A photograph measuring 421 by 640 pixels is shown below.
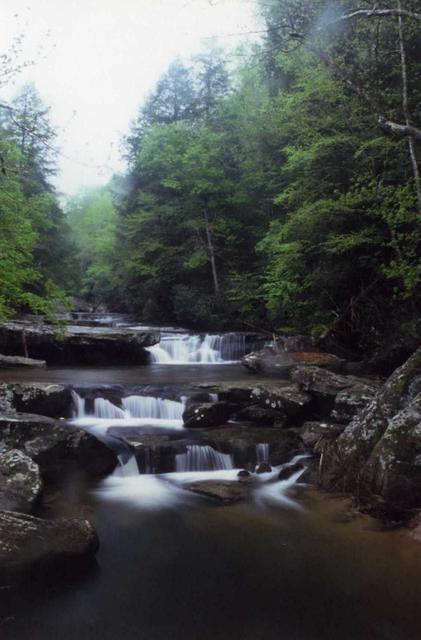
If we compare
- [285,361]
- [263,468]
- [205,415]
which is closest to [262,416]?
[205,415]

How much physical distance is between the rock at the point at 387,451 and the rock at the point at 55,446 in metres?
3.46

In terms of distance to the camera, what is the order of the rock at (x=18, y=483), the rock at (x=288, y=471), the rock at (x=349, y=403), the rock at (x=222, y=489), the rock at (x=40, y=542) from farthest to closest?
the rock at (x=349, y=403) → the rock at (x=288, y=471) → the rock at (x=222, y=489) → the rock at (x=18, y=483) → the rock at (x=40, y=542)

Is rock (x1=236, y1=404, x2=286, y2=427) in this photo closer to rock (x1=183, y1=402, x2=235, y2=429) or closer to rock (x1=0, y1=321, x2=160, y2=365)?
rock (x1=183, y1=402, x2=235, y2=429)

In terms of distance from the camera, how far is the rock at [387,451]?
5535mm

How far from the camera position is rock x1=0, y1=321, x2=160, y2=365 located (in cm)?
1527

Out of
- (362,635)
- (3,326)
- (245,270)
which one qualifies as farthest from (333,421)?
(245,270)

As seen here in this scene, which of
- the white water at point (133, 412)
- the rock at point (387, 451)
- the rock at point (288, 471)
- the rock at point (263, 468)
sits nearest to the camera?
the rock at point (387, 451)

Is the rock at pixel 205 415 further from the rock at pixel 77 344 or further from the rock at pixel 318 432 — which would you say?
the rock at pixel 77 344

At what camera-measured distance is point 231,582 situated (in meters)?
4.23

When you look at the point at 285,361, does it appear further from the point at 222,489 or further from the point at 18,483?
the point at 18,483

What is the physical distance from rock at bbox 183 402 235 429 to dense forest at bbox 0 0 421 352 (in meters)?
4.13

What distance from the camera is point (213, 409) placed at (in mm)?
8961

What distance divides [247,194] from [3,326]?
1336 centimetres

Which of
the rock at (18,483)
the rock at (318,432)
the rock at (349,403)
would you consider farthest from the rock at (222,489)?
the rock at (349,403)
